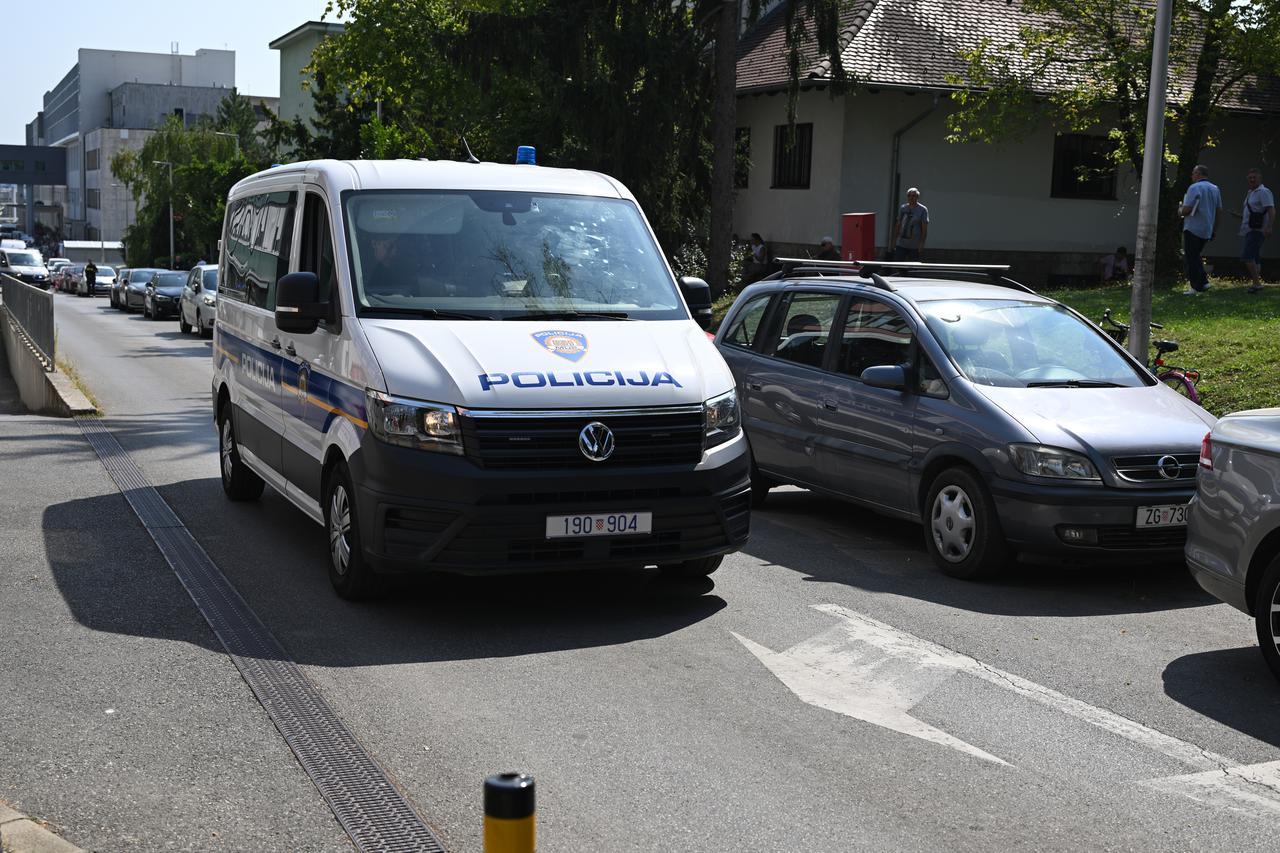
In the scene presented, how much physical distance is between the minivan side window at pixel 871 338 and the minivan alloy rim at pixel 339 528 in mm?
3634

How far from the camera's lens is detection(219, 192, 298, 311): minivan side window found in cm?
888

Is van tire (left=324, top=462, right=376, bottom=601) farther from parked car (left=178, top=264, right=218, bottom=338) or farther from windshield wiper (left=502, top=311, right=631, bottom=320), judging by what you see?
parked car (left=178, top=264, right=218, bottom=338)

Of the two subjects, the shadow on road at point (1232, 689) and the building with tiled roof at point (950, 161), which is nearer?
the shadow on road at point (1232, 689)

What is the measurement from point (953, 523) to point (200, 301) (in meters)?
29.4

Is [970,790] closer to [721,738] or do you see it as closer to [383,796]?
[721,738]

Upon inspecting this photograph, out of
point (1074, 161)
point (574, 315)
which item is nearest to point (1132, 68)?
point (1074, 161)

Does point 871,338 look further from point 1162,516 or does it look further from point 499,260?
point 499,260

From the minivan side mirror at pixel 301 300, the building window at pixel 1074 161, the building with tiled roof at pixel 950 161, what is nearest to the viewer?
the minivan side mirror at pixel 301 300

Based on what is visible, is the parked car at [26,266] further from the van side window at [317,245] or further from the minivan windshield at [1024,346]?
the minivan windshield at [1024,346]

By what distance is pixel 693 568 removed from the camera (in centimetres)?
798

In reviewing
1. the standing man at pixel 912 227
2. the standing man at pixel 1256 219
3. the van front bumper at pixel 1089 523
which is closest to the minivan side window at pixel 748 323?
the van front bumper at pixel 1089 523

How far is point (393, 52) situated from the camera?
3944 centimetres

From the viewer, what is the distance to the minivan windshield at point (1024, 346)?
8.91 metres

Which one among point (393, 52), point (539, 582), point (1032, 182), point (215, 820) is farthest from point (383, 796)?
point (393, 52)
